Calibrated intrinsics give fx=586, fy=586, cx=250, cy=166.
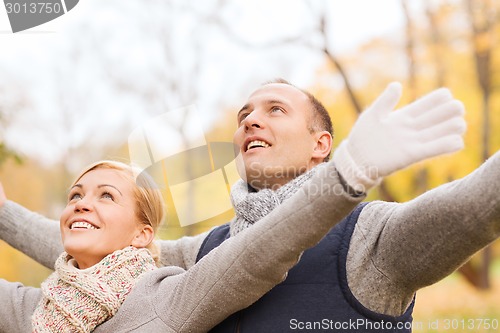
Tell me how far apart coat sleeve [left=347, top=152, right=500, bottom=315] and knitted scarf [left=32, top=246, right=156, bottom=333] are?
66cm

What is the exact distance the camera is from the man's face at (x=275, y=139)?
1.88 m

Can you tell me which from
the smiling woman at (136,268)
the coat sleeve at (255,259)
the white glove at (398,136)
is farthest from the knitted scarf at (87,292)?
the white glove at (398,136)

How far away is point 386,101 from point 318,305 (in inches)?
25.3

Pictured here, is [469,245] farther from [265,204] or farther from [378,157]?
[265,204]

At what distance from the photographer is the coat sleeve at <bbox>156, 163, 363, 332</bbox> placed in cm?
129

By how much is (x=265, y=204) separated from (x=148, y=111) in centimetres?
737

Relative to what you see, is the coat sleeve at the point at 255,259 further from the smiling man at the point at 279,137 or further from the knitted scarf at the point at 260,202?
the smiling man at the point at 279,137

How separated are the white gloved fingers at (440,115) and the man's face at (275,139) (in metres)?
0.70

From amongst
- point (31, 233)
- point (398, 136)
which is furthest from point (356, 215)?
point (31, 233)

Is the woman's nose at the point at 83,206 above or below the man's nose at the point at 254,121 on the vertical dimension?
below

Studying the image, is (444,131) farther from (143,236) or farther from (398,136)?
(143,236)

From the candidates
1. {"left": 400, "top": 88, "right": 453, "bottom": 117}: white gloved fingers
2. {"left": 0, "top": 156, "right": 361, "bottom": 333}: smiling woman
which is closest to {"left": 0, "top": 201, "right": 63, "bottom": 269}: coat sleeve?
{"left": 0, "top": 156, "right": 361, "bottom": 333}: smiling woman

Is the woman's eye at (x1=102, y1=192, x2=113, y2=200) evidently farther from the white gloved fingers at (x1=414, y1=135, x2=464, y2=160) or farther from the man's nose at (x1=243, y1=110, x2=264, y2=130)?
the white gloved fingers at (x1=414, y1=135, x2=464, y2=160)

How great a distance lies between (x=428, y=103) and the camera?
1231 mm
